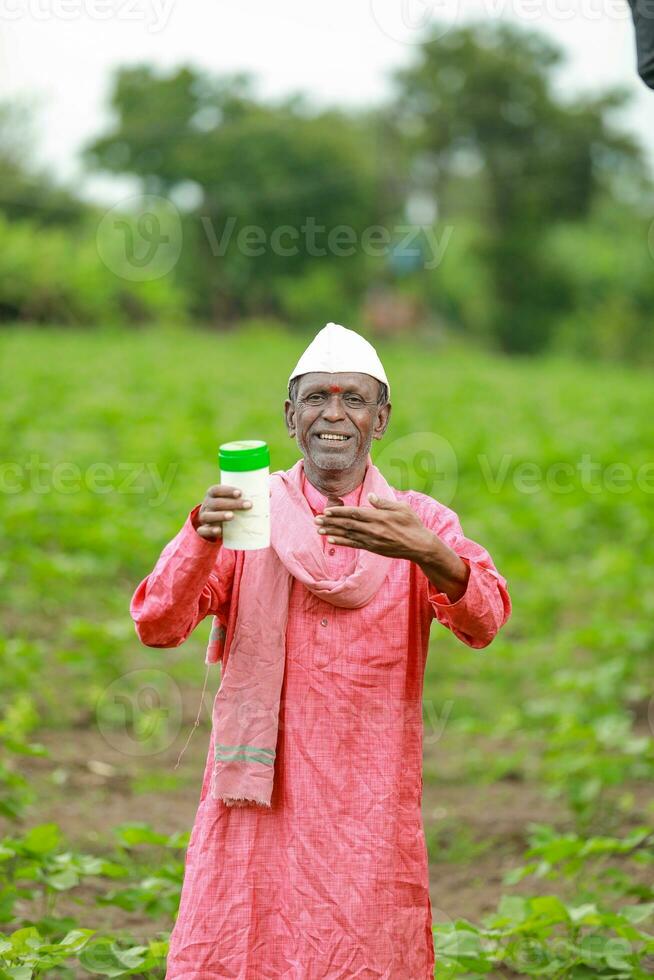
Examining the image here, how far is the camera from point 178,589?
249 cm

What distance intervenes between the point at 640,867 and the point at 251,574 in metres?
2.71

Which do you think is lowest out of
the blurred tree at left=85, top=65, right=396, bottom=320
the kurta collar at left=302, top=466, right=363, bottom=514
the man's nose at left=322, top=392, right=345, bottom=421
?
the kurta collar at left=302, top=466, right=363, bottom=514

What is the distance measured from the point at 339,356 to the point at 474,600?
0.59 m

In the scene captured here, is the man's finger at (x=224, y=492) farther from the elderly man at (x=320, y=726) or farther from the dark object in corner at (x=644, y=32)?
the dark object in corner at (x=644, y=32)

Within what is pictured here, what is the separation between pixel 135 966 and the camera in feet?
10.6

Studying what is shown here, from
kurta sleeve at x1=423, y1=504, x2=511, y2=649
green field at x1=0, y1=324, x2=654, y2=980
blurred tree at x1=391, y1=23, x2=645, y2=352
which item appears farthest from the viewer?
blurred tree at x1=391, y1=23, x2=645, y2=352

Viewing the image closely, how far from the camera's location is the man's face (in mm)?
2668

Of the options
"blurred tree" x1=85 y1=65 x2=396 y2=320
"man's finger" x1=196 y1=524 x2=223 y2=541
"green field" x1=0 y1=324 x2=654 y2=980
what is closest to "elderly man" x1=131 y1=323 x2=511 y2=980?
"man's finger" x1=196 y1=524 x2=223 y2=541

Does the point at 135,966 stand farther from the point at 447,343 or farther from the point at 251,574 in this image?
the point at 447,343

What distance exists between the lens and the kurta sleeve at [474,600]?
2.52 metres

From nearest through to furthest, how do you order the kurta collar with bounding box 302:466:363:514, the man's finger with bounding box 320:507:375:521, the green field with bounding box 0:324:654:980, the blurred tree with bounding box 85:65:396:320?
the man's finger with bounding box 320:507:375:521 < the kurta collar with bounding box 302:466:363:514 < the green field with bounding box 0:324:654:980 < the blurred tree with bounding box 85:65:396:320

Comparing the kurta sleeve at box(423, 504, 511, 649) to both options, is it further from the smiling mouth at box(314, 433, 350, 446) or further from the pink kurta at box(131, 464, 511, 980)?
the smiling mouth at box(314, 433, 350, 446)

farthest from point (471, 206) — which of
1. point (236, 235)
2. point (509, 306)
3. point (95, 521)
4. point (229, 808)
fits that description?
point (229, 808)

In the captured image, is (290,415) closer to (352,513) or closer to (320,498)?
Result: (320,498)
